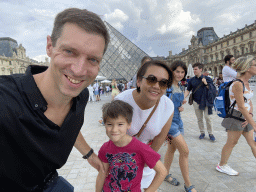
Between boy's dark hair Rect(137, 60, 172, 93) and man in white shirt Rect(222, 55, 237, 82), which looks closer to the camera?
boy's dark hair Rect(137, 60, 172, 93)

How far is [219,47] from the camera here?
150 feet

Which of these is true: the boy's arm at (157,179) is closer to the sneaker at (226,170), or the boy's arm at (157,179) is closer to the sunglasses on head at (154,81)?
the sunglasses on head at (154,81)

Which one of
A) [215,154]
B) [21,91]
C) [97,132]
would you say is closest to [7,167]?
[21,91]

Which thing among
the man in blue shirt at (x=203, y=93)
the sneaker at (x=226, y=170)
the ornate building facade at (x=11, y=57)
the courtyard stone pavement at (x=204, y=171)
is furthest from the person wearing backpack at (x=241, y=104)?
the ornate building facade at (x=11, y=57)

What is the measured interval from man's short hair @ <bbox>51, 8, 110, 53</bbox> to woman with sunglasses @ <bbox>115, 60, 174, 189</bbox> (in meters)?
0.55

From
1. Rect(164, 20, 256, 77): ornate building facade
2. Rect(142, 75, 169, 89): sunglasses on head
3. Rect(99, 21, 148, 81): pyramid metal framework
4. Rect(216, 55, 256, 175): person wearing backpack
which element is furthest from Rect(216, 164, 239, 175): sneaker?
Rect(164, 20, 256, 77): ornate building facade

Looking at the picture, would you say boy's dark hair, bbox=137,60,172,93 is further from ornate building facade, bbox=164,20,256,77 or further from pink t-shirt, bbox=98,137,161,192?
ornate building facade, bbox=164,20,256,77

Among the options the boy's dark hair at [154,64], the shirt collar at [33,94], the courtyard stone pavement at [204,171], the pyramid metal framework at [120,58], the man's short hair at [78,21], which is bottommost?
the courtyard stone pavement at [204,171]

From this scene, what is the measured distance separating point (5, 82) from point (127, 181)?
1.05 meters

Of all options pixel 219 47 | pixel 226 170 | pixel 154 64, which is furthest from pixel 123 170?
pixel 219 47

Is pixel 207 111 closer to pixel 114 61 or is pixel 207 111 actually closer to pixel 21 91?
pixel 21 91

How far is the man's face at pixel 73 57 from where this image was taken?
2.62 ft

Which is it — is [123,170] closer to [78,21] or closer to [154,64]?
[154,64]

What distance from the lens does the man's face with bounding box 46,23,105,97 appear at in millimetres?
798
